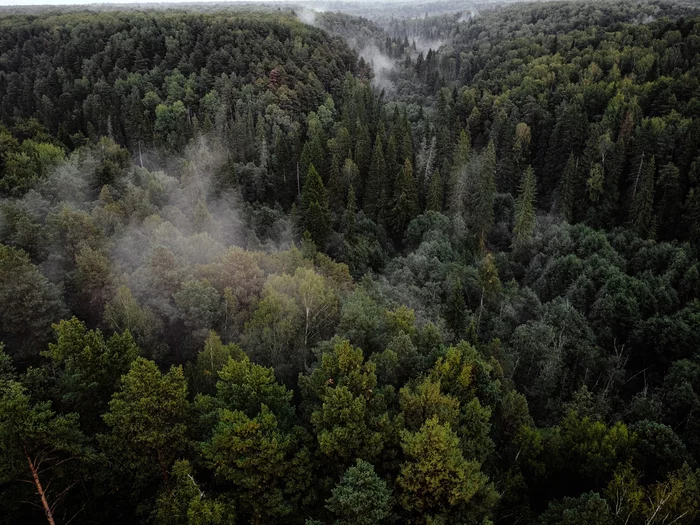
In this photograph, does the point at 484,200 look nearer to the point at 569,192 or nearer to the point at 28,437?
the point at 569,192

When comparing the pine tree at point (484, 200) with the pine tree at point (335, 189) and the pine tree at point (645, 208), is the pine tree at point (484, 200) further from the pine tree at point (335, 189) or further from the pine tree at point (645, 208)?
the pine tree at point (335, 189)

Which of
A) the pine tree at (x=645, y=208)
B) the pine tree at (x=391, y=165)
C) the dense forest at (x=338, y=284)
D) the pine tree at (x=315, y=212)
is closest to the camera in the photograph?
the dense forest at (x=338, y=284)

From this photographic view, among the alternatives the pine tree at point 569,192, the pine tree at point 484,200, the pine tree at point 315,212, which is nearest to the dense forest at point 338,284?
the pine tree at point 315,212

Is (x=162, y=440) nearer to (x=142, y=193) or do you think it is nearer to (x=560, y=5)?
(x=142, y=193)

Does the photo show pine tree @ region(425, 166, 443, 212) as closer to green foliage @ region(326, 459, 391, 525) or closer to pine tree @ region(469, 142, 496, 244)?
pine tree @ region(469, 142, 496, 244)

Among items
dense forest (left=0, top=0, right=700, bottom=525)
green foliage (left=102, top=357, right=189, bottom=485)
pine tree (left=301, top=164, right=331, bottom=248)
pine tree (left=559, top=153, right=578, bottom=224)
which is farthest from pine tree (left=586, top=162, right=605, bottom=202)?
green foliage (left=102, top=357, right=189, bottom=485)

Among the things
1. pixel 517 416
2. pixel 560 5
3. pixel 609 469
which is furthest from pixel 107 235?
pixel 560 5
